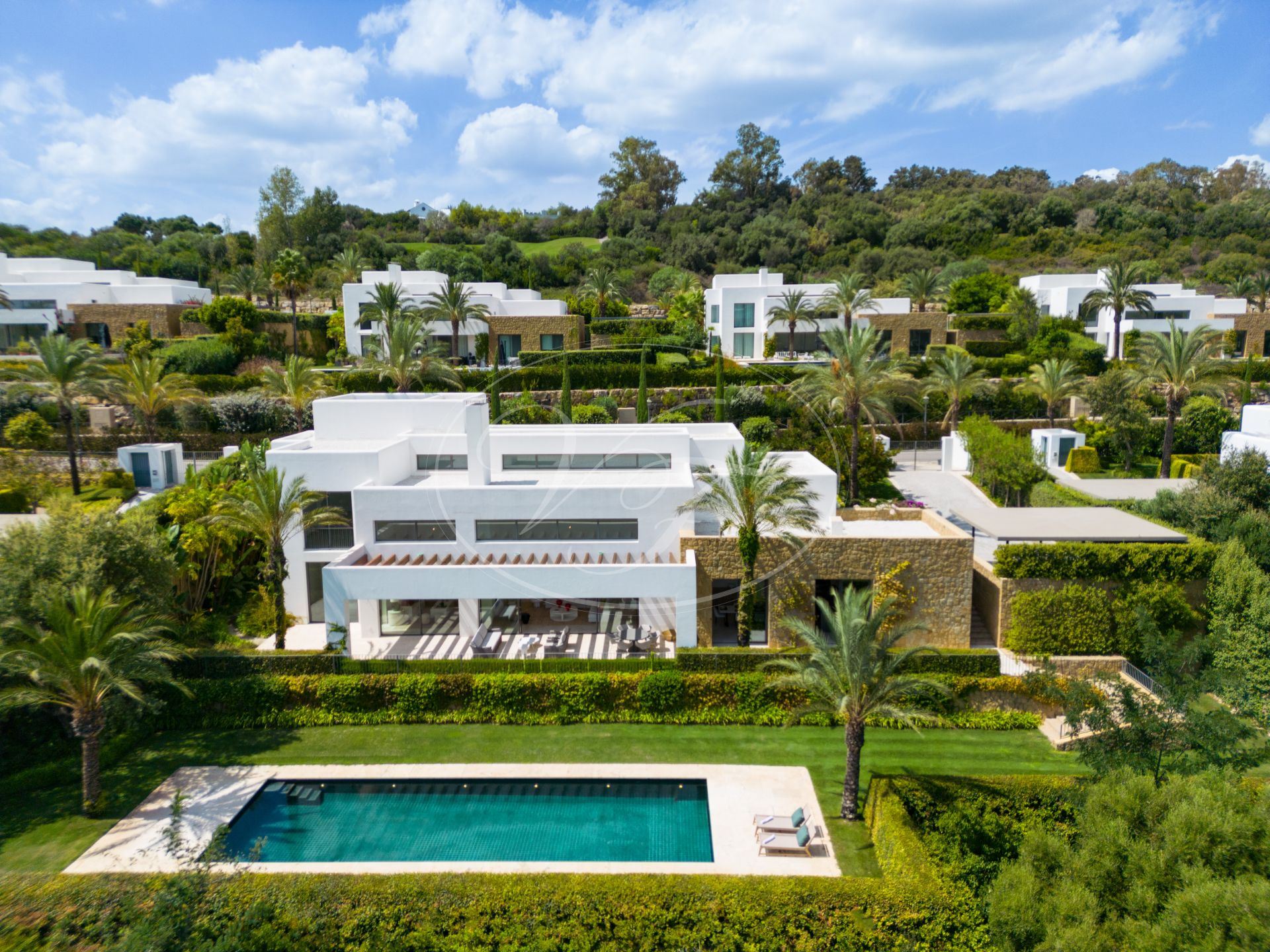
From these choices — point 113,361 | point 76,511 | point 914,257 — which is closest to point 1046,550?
point 76,511

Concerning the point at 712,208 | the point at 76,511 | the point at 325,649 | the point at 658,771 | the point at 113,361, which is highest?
the point at 712,208

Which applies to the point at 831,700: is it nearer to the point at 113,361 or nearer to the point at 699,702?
the point at 699,702

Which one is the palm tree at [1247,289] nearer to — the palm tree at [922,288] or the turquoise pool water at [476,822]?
the palm tree at [922,288]

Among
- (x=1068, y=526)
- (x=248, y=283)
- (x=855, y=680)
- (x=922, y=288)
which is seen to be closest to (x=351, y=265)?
(x=248, y=283)

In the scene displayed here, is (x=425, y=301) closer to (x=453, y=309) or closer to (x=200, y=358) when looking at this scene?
(x=453, y=309)

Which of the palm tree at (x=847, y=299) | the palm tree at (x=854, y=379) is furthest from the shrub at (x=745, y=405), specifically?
the palm tree at (x=847, y=299)

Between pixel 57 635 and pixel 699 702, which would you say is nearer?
pixel 57 635
